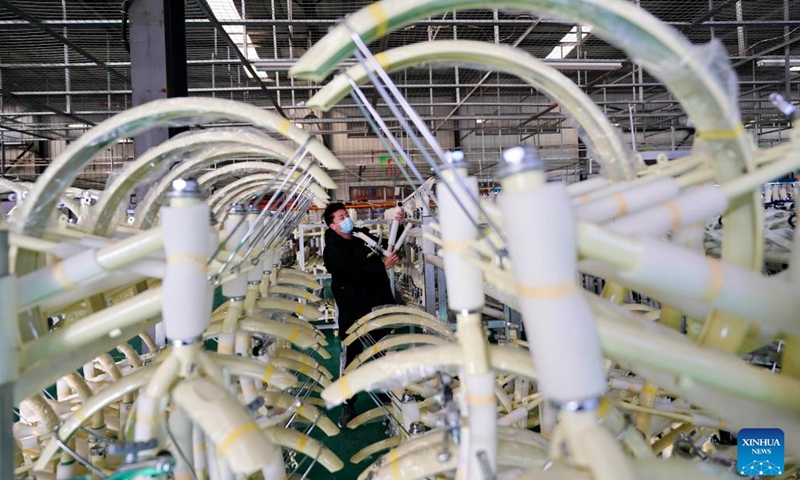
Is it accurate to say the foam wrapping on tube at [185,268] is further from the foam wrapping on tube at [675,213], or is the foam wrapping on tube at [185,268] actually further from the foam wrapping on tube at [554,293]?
the foam wrapping on tube at [675,213]

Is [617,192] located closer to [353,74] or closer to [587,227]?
[587,227]

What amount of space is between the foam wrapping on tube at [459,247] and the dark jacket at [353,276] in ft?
7.54

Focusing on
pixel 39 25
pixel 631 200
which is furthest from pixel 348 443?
pixel 39 25

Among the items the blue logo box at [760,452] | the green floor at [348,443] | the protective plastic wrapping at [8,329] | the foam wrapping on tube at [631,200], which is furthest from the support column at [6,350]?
the green floor at [348,443]

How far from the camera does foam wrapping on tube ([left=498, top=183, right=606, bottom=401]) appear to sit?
1.99 ft

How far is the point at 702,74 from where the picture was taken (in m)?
0.68

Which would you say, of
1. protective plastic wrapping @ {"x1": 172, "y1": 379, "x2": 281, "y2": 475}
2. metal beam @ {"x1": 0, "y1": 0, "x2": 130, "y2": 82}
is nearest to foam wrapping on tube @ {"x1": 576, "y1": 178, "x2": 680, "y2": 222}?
protective plastic wrapping @ {"x1": 172, "y1": 379, "x2": 281, "y2": 475}

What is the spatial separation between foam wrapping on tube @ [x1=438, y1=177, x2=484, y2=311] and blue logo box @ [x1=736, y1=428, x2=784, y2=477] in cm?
50

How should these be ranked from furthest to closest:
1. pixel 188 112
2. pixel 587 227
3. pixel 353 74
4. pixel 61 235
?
pixel 61 235 → pixel 188 112 → pixel 353 74 → pixel 587 227

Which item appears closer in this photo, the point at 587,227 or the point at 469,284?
the point at 587,227

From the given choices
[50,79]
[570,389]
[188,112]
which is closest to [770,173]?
[570,389]

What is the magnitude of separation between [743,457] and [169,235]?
45.9 inches

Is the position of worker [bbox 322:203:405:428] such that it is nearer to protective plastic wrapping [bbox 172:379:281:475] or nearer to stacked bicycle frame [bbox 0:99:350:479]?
stacked bicycle frame [bbox 0:99:350:479]

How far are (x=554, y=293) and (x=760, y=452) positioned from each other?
0.72 m
